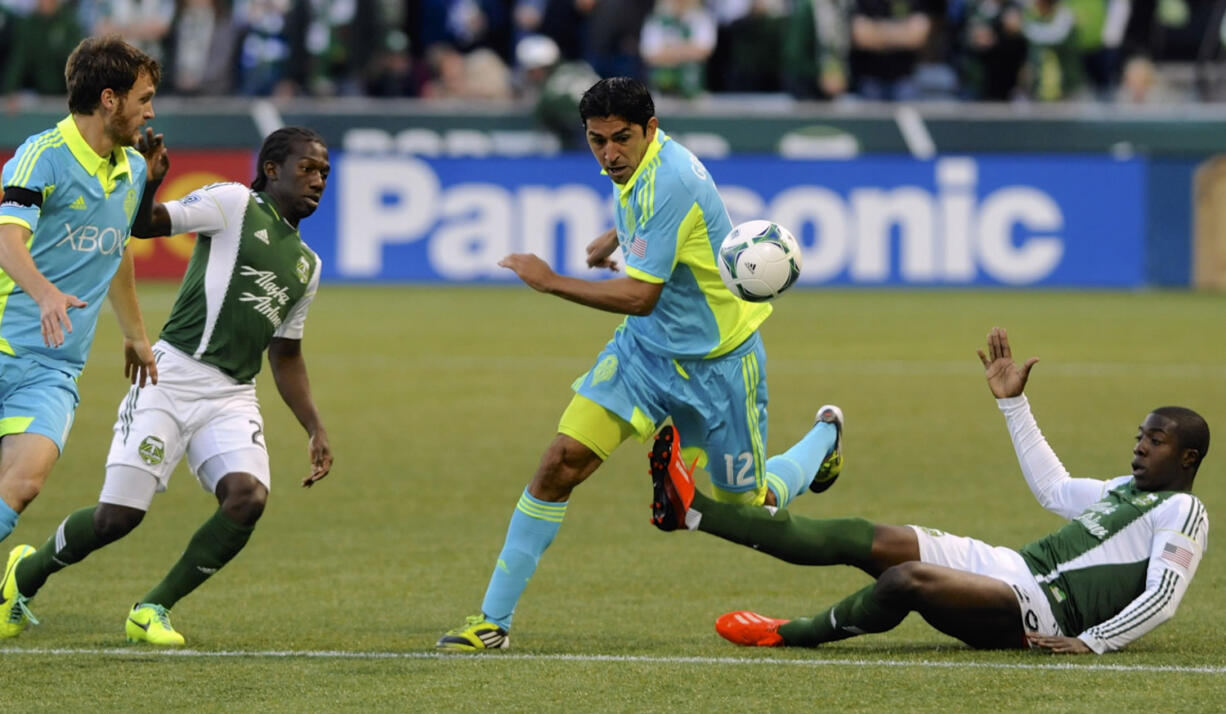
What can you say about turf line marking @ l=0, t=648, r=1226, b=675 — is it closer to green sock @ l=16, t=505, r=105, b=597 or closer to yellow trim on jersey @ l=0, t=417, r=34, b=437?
green sock @ l=16, t=505, r=105, b=597

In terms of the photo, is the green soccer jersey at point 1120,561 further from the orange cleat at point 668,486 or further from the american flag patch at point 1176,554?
the orange cleat at point 668,486

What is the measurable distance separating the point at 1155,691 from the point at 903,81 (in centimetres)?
1877

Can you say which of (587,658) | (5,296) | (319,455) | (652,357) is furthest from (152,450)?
(652,357)

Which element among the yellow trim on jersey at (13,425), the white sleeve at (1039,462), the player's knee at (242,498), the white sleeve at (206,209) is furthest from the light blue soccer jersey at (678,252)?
the yellow trim on jersey at (13,425)

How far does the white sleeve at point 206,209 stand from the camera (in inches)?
269

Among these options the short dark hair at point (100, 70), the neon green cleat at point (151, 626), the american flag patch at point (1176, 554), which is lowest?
the neon green cleat at point (151, 626)

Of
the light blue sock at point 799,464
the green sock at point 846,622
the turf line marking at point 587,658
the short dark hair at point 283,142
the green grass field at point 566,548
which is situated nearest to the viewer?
the green grass field at point 566,548

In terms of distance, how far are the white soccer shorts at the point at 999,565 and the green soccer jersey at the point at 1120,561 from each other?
0.12 ft

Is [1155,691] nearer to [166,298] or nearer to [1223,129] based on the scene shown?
[166,298]

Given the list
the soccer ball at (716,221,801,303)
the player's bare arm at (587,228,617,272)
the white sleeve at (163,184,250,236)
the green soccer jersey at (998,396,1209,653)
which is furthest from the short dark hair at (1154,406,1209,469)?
the white sleeve at (163,184,250,236)

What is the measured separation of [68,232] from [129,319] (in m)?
0.43

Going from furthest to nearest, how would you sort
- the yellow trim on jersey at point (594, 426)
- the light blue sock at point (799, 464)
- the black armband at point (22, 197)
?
the light blue sock at point (799, 464) < the yellow trim on jersey at point (594, 426) < the black armband at point (22, 197)

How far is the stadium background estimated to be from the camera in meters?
6.19

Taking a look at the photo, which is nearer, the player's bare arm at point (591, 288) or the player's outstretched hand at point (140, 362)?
the player's bare arm at point (591, 288)
